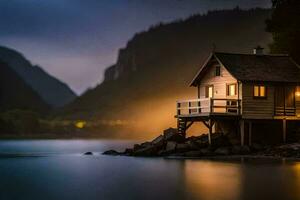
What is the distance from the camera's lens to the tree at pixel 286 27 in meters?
70.8

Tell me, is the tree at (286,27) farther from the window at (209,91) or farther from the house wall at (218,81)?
the window at (209,91)

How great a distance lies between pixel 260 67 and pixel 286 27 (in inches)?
619

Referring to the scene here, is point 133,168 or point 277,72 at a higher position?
point 277,72

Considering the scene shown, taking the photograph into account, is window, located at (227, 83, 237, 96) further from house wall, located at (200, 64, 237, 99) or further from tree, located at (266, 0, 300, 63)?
tree, located at (266, 0, 300, 63)

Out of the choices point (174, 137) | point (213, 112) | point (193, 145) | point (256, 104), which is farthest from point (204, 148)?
point (256, 104)

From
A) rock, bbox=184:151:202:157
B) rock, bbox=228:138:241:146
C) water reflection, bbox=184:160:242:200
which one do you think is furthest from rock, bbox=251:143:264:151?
water reflection, bbox=184:160:242:200

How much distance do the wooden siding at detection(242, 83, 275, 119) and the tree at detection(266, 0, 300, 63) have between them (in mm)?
12985

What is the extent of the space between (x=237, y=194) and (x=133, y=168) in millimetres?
17661

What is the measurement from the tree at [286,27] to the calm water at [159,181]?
85.1 feet

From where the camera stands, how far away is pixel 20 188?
36.5 metres

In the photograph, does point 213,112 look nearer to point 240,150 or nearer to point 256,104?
point 240,150

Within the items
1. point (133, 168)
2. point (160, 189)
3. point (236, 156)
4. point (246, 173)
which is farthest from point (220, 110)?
point (160, 189)

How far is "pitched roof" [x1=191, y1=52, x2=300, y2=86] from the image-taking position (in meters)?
58.6

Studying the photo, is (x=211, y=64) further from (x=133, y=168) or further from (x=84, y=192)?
(x=84, y=192)
